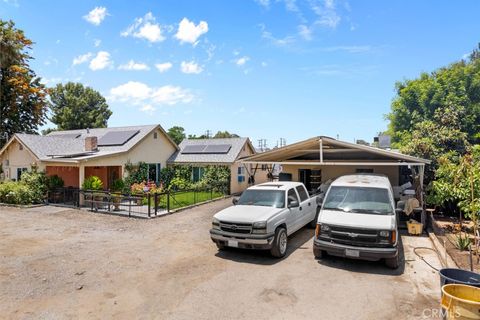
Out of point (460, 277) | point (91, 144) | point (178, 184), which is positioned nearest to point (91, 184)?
point (91, 144)

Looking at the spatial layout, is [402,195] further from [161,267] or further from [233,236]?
[161,267]

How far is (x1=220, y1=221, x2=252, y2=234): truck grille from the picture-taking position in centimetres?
798

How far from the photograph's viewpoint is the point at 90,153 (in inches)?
791

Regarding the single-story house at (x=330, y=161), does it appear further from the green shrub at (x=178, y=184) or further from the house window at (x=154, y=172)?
the house window at (x=154, y=172)

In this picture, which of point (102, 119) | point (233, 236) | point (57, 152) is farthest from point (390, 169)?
point (102, 119)

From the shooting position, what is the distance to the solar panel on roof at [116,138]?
71.2 feet

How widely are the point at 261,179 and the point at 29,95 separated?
2516 cm

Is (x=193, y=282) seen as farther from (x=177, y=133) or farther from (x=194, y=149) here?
(x=177, y=133)

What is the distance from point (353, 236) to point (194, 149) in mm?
20656

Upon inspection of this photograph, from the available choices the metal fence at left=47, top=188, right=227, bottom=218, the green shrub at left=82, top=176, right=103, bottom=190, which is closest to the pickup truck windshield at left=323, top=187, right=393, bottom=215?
the metal fence at left=47, top=188, right=227, bottom=218

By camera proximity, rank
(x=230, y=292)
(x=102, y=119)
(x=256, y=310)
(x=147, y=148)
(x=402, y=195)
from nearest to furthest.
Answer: (x=256, y=310) < (x=230, y=292) < (x=402, y=195) < (x=147, y=148) < (x=102, y=119)

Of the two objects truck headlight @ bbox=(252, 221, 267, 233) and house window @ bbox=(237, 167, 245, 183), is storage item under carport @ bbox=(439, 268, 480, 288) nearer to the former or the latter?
truck headlight @ bbox=(252, 221, 267, 233)

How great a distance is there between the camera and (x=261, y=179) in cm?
2969

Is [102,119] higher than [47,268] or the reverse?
higher
